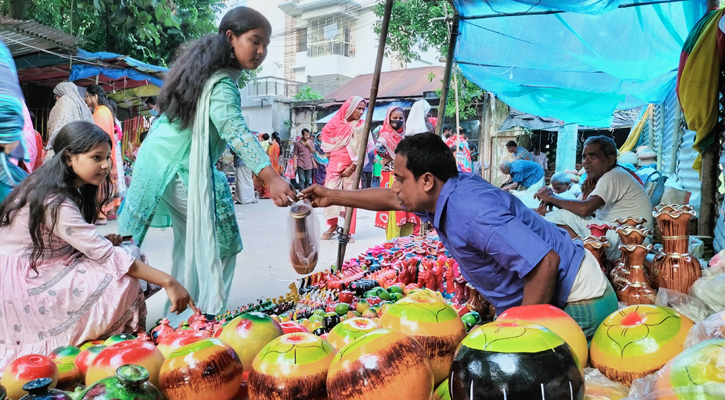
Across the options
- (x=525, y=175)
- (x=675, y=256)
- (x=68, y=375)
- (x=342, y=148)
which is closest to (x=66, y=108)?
(x=342, y=148)

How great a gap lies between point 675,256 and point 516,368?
61.5 inches

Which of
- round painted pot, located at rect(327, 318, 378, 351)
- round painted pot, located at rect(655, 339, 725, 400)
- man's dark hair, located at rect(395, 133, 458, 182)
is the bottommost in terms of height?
round painted pot, located at rect(327, 318, 378, 351)

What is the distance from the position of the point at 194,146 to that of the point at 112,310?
0.92 metres

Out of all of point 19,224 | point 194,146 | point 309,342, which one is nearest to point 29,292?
point 19,224

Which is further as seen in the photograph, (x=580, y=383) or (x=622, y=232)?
(x=622, y=232)

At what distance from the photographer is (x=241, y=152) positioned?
2.58m

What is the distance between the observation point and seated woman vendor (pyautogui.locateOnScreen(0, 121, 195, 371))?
7.34 feet

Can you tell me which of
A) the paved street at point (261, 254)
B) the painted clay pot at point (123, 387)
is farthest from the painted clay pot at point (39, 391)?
the paved street at point (261, 254)

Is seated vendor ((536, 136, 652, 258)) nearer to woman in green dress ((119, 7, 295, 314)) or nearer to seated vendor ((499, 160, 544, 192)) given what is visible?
woman in green dress ((119, 7, 295, 314))

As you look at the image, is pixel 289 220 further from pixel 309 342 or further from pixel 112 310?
pixel 309 342

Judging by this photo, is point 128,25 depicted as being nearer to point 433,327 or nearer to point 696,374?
point 433,327

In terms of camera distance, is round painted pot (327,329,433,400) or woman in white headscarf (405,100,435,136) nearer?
round painted pot (327,329,433,400)

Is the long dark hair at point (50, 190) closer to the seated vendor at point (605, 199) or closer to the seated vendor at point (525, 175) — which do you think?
the seated vendor at point (605, 199)

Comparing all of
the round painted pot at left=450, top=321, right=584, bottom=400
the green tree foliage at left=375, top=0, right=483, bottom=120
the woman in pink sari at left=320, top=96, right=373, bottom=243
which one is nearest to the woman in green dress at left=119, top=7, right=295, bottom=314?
the round painted pot at left=450, top=321, right=584, bottom=400
